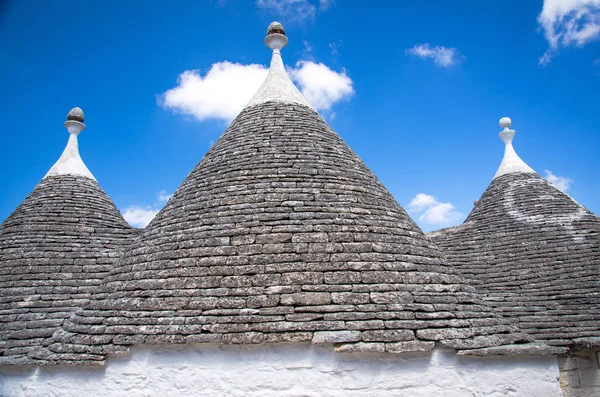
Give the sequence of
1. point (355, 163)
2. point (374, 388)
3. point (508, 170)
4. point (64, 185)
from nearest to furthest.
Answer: point (374, 388), point (355, 163), point (64, 185), point (508, 170)

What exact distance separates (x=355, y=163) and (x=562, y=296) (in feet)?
12.9

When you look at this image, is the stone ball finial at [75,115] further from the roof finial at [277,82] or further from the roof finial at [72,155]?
the roof finial at [277,82]

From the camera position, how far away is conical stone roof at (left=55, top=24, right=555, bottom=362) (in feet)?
14.3

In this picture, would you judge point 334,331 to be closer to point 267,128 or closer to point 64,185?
point 267,128

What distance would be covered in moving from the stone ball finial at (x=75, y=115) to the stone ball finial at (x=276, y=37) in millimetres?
4505

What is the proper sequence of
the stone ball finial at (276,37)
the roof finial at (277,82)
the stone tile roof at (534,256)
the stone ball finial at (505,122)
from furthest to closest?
the stone ball finial at (505,122) < the stone ball finial at (276,37) < the roof finial at (277,82) < the stone tile roof at (534,256)

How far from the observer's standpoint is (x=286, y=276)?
15.2 feet

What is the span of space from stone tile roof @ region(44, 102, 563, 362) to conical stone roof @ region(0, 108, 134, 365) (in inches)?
43.7

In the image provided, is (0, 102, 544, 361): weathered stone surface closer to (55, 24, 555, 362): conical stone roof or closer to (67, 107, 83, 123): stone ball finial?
(55, 24, 555, 362): conical stone roof

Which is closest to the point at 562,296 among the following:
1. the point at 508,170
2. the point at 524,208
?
the point at 524,208

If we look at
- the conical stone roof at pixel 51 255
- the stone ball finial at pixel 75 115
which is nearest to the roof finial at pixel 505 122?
the conical stone roof at pixel 51 255

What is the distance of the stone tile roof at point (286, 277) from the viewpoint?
4.34 m

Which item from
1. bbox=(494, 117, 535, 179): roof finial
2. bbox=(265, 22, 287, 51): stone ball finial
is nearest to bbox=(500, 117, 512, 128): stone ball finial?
bbox=(494, 117, 535, 179): roof finial

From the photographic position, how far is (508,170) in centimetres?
998
